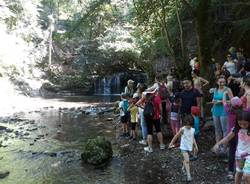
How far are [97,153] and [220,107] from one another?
3.68 meters

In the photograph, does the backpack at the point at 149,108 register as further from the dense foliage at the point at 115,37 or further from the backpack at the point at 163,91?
the dense foliage at the point at 115,37

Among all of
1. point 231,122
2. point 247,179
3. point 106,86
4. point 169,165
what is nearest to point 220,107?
point 231,122

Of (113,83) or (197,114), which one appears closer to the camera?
(197,114)

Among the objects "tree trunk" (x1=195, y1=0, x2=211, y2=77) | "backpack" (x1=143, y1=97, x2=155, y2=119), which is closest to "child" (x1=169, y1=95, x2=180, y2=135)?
"backpack" (x1=143, y1=97, x2=155, y2=119)

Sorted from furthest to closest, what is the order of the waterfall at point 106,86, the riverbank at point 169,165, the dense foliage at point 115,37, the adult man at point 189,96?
the waterfall at point 106,86, the dense foliage at point 115,37, the adult man at point 189,96, the riverbank at point 169,165

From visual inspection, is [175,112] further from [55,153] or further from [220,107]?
[55,153]

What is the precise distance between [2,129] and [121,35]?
19494mm

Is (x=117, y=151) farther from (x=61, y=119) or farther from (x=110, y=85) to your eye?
(x=110, y=85)

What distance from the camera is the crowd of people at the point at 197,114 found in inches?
247

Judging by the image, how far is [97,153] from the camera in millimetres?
10914

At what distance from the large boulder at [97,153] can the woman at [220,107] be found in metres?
3.19

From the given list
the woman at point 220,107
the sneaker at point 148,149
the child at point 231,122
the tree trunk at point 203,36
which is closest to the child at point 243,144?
the child at point 231,122

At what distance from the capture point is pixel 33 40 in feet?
138

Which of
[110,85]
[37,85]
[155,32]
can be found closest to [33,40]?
[37,85]
